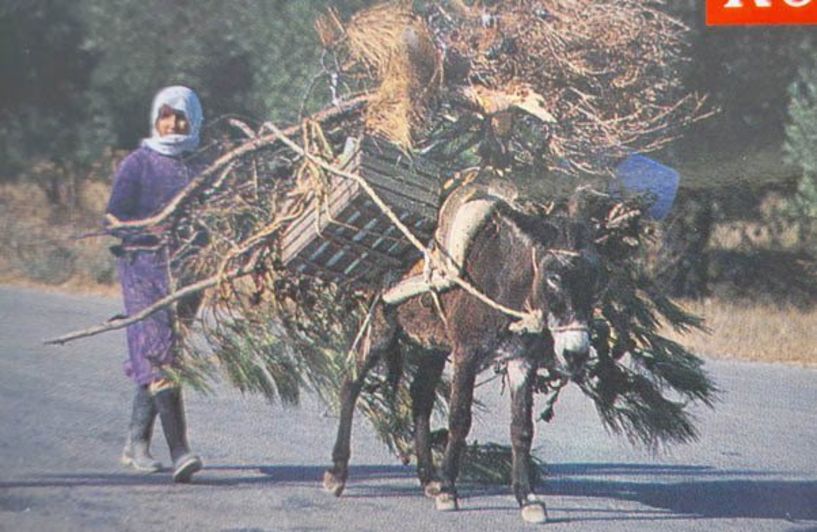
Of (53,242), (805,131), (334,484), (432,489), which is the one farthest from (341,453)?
(805,131)

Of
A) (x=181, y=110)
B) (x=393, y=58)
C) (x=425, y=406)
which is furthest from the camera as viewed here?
(x=425, y=406)

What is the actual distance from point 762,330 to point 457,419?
0.93 meters

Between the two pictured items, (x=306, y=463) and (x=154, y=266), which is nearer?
(x=154, y=266)

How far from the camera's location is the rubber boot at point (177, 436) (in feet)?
17.9

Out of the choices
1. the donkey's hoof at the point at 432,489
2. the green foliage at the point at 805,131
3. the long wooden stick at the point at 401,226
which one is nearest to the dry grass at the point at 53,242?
the long wooden stick at the point at 401,226

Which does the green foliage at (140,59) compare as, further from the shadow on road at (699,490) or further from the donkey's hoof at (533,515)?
the shadow on road at (699,490)

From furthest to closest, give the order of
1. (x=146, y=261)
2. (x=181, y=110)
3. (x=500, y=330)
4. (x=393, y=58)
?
(x=500, y=330)
(x=146, y=261)
(x=181, y=110)
(x=393, y=58)

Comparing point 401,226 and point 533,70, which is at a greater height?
point 533,70

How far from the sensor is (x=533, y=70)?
521cm

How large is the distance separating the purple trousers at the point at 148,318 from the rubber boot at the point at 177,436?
2.7 inches

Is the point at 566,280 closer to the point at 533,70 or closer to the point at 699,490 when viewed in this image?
the point at 533,70

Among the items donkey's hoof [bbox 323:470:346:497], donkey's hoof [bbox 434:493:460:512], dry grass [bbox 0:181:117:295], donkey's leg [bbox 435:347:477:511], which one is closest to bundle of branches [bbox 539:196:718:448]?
donkey's leg [bbox 435:347:477:511]

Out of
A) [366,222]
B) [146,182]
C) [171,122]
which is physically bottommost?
[366,222]

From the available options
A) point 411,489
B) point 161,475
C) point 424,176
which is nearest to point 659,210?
point 424,176
